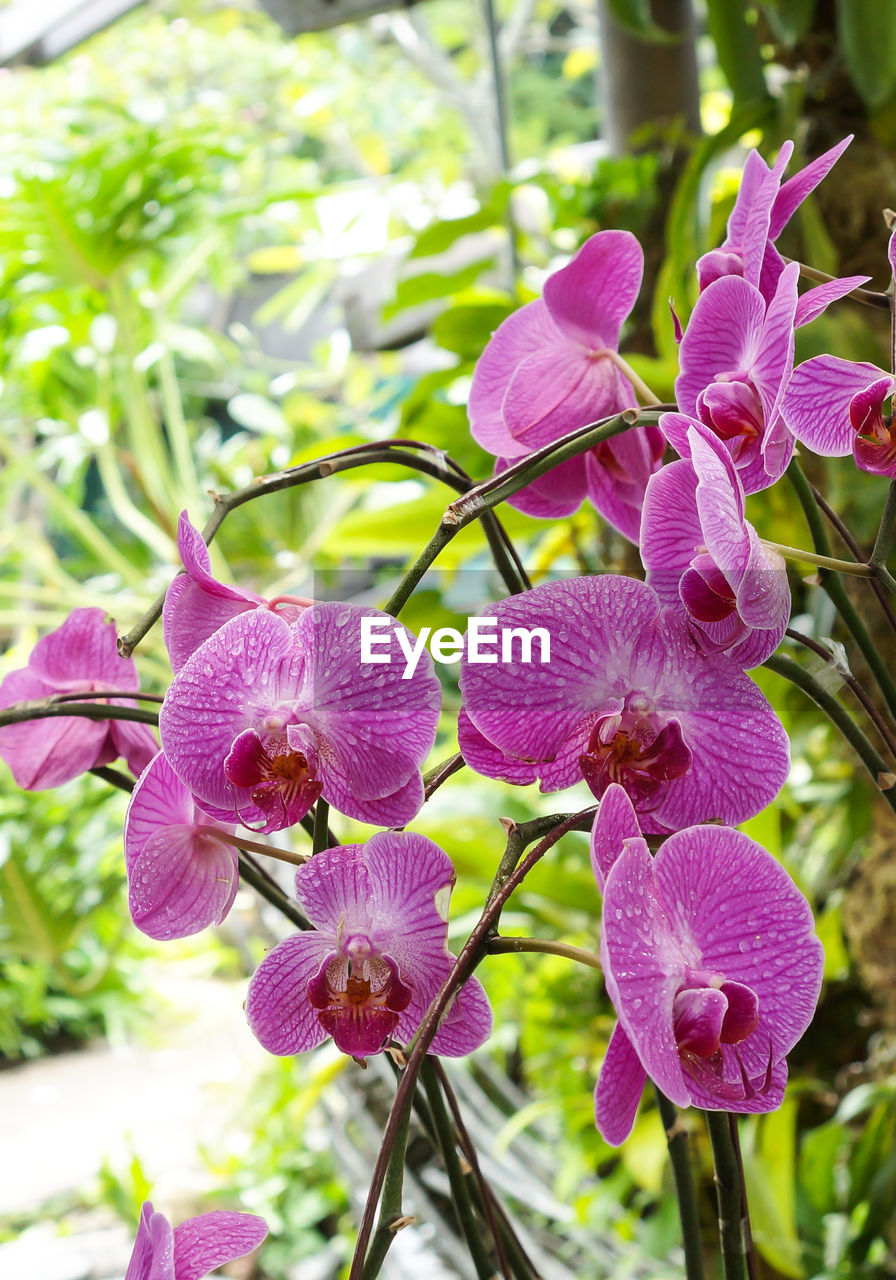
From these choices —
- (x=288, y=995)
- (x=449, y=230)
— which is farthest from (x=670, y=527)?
(x=449, y=230)

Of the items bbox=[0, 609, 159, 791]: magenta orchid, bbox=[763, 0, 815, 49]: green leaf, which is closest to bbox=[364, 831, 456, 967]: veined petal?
bbox=[0, 609, 159, 791]: magenta orchid

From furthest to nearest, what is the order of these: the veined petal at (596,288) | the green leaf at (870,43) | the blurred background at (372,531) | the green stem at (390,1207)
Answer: the blurred background at (372,531) → the green leaf at (870,43) → the veined petal at (596,288) → the green stem at (390,1207)

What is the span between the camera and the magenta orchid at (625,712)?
0.21 meters

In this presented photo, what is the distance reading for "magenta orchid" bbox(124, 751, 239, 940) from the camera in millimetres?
227

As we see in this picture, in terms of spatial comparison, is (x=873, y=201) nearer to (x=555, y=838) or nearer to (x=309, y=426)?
(x=555, y=838)

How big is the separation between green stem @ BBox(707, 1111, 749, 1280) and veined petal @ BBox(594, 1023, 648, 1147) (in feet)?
0.11

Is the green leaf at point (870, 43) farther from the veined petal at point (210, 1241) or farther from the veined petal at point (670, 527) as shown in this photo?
the veined petal at point (210, 1241)

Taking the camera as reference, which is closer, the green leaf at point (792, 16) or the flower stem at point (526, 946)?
the flower stem at point (526, 946)

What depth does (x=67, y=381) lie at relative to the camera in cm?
186

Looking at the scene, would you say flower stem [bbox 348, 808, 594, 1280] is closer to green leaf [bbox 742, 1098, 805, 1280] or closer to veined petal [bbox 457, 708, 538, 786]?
veined petal [bbox 457, 708, 538, 786]

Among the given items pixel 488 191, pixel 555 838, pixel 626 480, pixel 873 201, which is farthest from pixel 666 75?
pixel 555 838

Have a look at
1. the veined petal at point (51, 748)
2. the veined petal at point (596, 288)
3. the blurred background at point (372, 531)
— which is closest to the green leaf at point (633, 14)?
the blurred background at point (372, 531)

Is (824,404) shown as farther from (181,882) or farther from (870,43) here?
(870,43)

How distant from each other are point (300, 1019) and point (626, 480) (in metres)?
0.16
